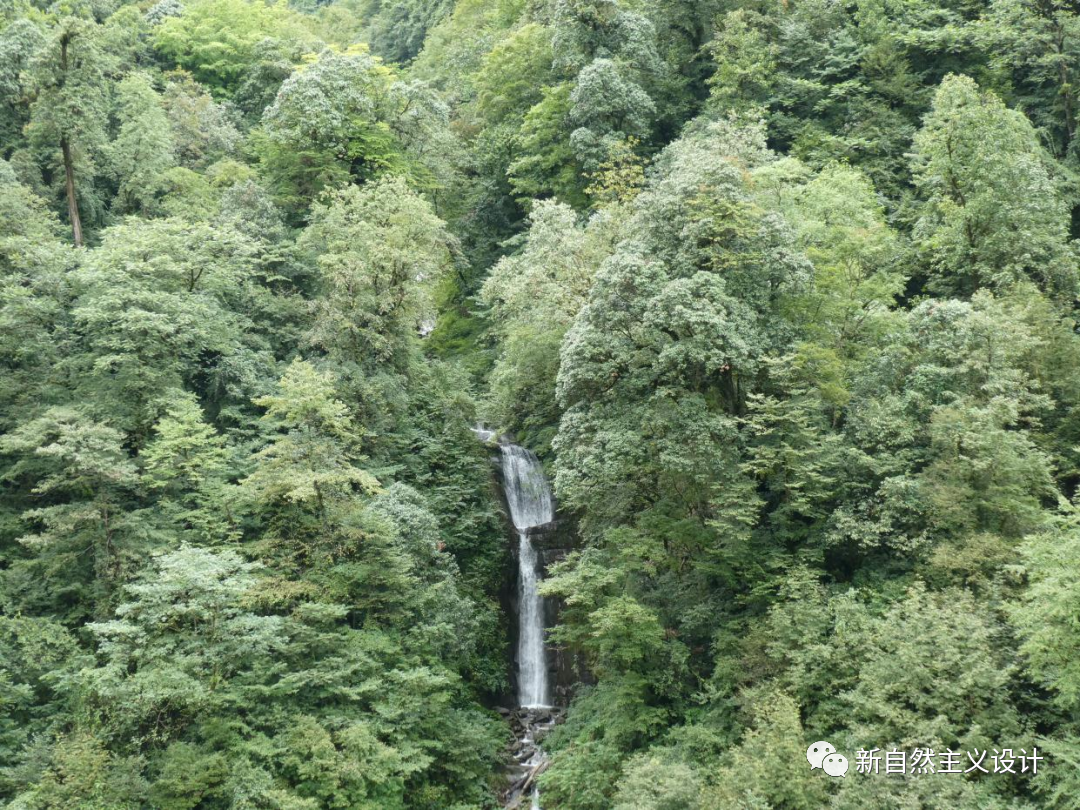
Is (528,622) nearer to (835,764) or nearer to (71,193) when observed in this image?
(835,764)

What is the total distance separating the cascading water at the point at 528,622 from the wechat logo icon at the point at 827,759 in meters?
8.22

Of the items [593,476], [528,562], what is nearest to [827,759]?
[593,476]

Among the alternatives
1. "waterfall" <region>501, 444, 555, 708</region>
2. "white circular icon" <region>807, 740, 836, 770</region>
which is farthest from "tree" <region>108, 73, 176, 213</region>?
"white circular icon" <region>807, 740, 836, 770</region>

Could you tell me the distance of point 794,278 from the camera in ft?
73.5

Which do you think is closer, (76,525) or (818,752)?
(818,752)

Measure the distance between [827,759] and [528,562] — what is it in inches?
534

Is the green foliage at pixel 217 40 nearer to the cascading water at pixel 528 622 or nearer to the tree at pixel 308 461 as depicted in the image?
the cascading water at pixel 528 622

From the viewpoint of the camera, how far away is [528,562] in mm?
29578

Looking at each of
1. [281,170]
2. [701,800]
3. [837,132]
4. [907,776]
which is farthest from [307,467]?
[837,132]

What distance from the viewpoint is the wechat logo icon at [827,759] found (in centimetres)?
1735

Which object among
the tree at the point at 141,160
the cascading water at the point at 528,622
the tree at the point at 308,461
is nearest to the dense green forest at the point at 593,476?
the tree at the point at 308,461

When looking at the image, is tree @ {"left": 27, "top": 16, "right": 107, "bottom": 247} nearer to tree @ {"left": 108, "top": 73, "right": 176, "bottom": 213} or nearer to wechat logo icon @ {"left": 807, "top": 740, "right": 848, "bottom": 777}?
tree @ {"left": 108, "top": 73, "right": 176, "bottom": 213}

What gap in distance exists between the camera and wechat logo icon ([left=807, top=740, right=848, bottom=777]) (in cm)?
1735

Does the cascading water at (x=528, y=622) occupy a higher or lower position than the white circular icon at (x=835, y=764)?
higher
